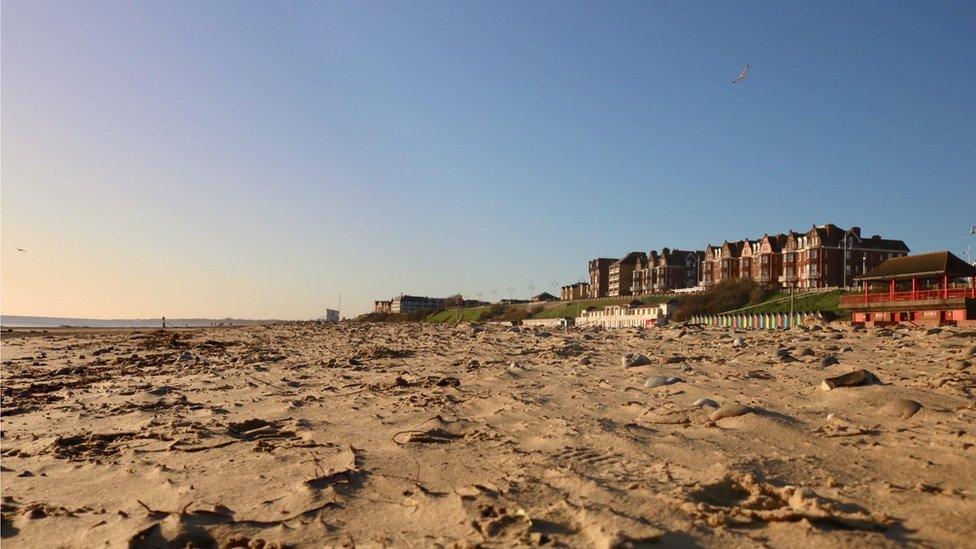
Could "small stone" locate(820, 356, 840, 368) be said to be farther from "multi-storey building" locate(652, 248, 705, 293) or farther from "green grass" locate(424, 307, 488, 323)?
"multi-storey building" locate(652, 248, 705, 293)

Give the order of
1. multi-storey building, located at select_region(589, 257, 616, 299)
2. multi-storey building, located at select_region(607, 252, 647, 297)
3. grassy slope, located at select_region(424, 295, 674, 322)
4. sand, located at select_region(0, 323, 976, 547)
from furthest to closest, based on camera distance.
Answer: multi-storey building, located at select_region(589, 257, 616, 299)
multi-storey building, located at select_region(607, 252, 647, 297)
grassy slope, located at select_region(424, 295, 674, 322)
sand, located at select_region(0, 323, 976, 547)

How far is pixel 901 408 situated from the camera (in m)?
5.12

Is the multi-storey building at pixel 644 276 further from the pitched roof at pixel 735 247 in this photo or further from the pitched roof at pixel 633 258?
the pitched roof at pixel 735 247

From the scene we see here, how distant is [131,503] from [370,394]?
3.91m

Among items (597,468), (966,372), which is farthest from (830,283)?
(597,468)

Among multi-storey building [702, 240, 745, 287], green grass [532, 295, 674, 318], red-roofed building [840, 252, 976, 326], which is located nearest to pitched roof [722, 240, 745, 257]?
multi-storey building [702, 240, 745, 287]

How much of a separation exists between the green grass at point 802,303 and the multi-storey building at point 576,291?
→ 81.8m

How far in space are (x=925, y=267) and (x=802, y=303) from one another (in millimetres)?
31952

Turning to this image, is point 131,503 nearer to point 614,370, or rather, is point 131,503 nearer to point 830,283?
point 614,370

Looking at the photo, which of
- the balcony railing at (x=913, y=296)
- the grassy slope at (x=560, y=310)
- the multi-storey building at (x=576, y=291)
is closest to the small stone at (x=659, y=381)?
the balcony railing at (x=913, y=296)

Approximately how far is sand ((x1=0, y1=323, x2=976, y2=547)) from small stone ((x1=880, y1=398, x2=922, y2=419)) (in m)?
0.02

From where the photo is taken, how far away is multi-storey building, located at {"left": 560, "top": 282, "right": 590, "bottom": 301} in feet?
512

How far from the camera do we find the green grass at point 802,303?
202 ft

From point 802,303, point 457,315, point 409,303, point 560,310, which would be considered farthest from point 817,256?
point 409,303
